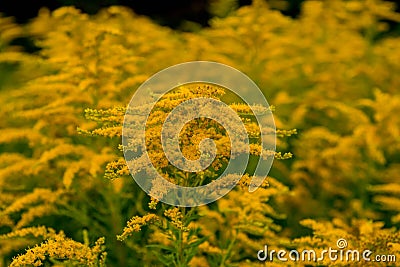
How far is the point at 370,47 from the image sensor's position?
5.68 meters

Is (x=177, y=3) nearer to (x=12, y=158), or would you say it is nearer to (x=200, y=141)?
A: (x=12, y=158)

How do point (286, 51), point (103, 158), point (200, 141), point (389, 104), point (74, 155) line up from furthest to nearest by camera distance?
1. point (286, 51)
2. point (389, 104)
3. point (74, 155)
4. point (103, 158)
5. point (200, 141)

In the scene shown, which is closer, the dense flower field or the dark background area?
the dense flower field

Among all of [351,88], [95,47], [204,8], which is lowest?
[204,8]

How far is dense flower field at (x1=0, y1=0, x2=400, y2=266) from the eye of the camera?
2730 millimetres

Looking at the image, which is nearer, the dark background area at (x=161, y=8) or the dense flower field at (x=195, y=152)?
the dense flower field at (x=195, y=152)

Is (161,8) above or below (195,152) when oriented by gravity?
below

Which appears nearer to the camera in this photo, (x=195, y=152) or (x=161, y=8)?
(x=195, y=152)

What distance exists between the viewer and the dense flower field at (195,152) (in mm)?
2730

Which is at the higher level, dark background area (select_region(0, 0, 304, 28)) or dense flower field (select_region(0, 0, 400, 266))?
dense flower field (select_region(0, 0, 400, 266))

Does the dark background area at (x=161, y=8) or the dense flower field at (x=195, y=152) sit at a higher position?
the dense flower field at (x=195, y=152)

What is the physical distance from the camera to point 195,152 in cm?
242

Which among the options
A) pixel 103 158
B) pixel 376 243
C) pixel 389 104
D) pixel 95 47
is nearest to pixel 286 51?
pixel 389 104

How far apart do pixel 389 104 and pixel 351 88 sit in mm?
982
